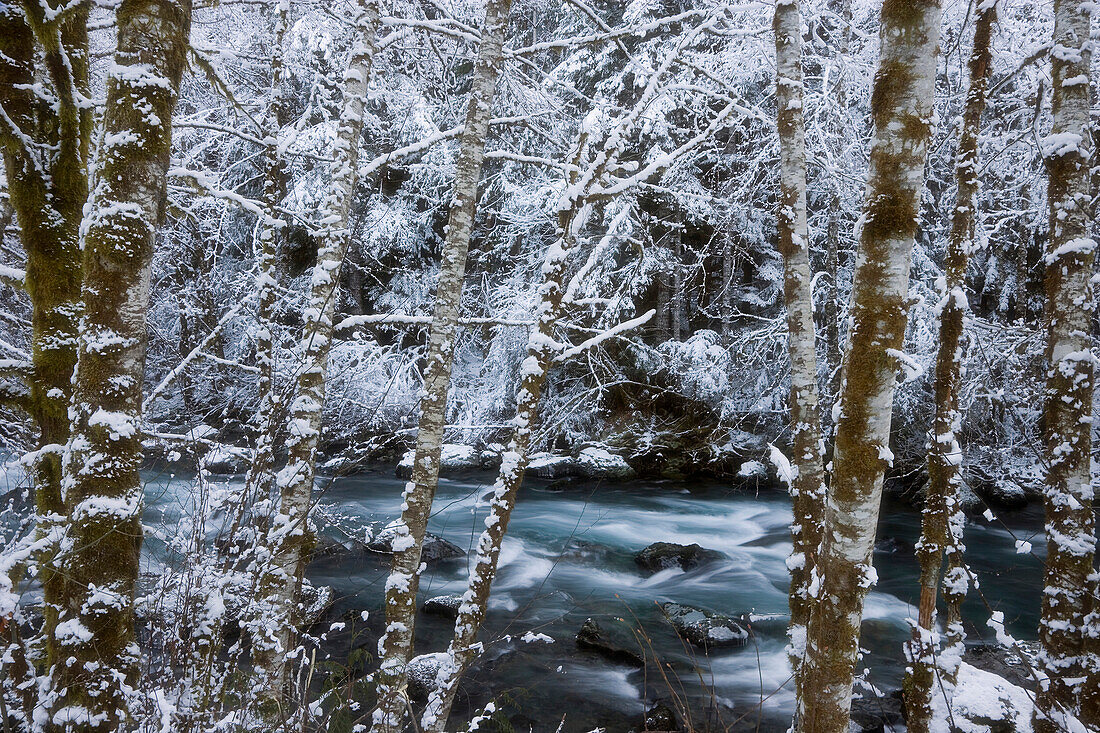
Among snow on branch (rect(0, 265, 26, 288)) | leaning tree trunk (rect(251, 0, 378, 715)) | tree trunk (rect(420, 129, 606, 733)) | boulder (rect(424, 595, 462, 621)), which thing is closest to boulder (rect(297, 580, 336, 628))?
boulder (rect(424, 595, 462, 621))

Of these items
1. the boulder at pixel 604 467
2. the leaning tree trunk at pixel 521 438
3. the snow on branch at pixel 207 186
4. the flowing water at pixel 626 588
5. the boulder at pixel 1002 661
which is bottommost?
the flowing water at pixel 626 588

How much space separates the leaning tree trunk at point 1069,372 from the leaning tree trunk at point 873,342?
2588 millimetres

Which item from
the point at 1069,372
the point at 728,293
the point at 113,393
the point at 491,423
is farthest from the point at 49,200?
the point at 728,293

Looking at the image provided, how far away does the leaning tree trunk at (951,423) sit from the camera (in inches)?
160

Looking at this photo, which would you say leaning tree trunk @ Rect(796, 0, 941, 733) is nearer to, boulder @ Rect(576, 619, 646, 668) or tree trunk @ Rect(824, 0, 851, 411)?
tree trunk @ Rect(824, 0, 851, 411)

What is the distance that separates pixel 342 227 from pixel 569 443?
35.9ft

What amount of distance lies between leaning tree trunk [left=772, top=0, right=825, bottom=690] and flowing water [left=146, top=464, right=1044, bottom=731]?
0.81 m

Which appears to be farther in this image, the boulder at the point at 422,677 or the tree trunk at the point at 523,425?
the boulder at the point at 422,677

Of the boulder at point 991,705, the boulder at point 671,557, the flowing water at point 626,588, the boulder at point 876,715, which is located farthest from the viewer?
the boulder at point 671,557

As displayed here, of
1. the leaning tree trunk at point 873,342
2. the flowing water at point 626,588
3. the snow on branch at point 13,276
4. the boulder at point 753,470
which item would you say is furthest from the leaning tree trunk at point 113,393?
the boulder at point 753,470

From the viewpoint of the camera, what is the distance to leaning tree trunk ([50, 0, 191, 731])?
2.21 metres

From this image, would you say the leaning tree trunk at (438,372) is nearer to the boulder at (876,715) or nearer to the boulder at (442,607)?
the boulder at (442,607)

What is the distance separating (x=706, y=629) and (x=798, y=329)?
16.0ft

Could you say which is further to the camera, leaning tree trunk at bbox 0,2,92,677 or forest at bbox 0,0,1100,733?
leaning tree trunk at bbox 0,2,92,677
